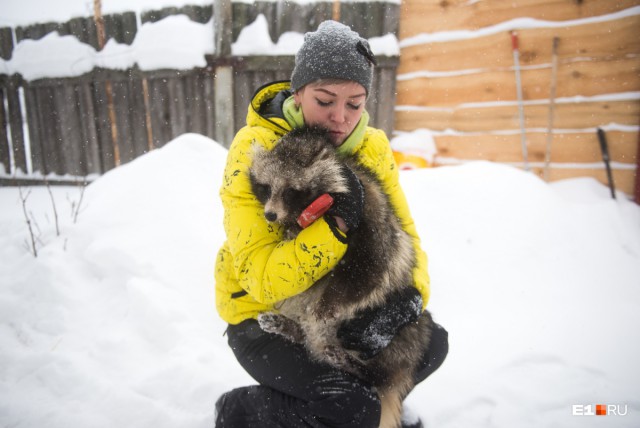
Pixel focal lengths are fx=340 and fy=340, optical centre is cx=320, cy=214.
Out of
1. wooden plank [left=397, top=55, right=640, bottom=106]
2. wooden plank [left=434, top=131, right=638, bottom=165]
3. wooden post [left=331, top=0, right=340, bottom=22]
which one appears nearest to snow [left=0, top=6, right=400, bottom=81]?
wooden post [left=331, top=0, right=340, bottom=22]

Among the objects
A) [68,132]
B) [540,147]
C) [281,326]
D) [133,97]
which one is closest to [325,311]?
[281,326]

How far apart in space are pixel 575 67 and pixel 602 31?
1.50 ft

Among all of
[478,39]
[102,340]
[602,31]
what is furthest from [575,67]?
[102,340]

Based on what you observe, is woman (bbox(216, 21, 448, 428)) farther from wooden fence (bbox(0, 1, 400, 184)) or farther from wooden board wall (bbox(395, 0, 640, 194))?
wooden board wall (bbox(395, 0, 640, 194))

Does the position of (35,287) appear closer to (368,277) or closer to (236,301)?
(236,301)

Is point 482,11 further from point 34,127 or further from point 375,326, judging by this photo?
point 34,127

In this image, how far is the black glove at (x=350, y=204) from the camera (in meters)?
1.43

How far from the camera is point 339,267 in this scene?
61.0 inches

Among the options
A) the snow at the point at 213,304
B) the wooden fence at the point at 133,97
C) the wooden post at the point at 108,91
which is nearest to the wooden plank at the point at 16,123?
the wooden fence at the point at 133,97

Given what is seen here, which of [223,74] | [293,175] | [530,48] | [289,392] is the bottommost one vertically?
[289,392]

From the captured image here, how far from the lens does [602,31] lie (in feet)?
14.1

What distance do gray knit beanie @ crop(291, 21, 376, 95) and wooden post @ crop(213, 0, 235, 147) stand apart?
13.0ft

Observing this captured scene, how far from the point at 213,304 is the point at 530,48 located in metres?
5.22

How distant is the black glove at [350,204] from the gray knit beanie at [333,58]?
0.54 m
